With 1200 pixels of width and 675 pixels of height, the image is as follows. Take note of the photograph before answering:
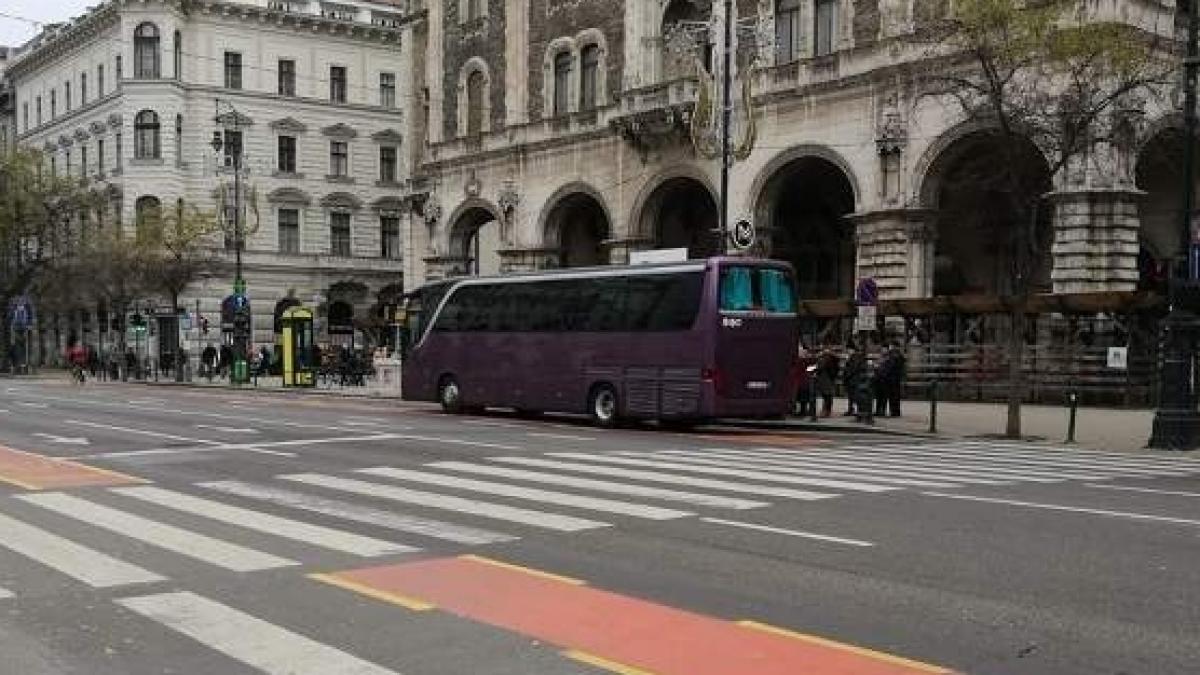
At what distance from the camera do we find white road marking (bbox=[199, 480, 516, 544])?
35.3 feet

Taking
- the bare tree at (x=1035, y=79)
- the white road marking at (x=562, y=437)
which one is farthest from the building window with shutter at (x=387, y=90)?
the white road marking at (x=562, y=437)

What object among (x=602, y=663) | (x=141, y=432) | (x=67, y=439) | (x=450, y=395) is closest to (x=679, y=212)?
(x=450, y=395)

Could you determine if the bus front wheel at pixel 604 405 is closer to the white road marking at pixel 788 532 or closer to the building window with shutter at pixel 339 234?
the white road marking at pixel 788 532

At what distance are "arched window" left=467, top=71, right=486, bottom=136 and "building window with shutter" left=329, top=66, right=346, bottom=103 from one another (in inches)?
871

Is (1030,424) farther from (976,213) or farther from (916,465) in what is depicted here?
(976,213)

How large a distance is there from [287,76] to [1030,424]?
56.8 meters

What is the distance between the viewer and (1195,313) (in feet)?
72.2

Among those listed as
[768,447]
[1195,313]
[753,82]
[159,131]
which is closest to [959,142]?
[753,82]

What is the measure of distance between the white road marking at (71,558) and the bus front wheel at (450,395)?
19.5 m

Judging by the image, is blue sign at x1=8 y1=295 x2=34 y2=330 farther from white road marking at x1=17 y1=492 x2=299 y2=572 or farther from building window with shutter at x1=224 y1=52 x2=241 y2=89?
white road marking at x1=17 y1=492 x2=299 y2=572

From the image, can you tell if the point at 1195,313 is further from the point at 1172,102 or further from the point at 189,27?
the point at 189,27

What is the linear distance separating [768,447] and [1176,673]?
14.5 m

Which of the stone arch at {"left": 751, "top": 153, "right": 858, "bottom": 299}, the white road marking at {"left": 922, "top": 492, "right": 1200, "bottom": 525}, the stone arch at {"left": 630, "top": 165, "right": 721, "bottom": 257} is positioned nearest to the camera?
the white road marking at {"left": 922, "top": 492, "right": 1200, "bottom": 525}

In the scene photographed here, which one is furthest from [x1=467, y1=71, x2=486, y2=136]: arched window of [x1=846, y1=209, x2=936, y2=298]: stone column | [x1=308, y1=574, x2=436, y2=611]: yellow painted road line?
[x1=308, y1=574, x2=436, y2=611]: yellow painted road line
